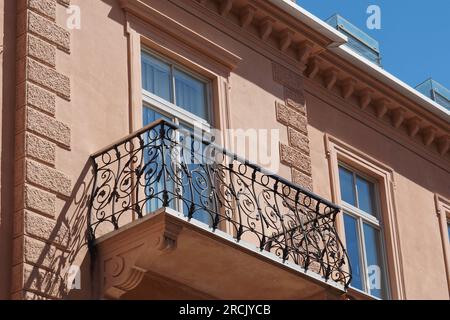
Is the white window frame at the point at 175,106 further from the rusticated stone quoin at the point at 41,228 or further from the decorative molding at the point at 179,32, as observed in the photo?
the rusticated stone quoin at the point at 41,228

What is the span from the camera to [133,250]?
11.8 m

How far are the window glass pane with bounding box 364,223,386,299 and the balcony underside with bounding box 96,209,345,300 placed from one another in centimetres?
305

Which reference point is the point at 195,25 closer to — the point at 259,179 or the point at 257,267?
Result: the point at 259,179

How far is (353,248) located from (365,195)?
1056 millimetres

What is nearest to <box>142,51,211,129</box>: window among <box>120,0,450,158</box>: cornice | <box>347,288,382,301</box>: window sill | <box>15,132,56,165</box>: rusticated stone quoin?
<box>120,0,450,158</box>: cornice

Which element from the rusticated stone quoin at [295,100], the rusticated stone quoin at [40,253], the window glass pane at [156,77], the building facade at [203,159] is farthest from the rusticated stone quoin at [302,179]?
the rusticated stone quoin at [40,253]

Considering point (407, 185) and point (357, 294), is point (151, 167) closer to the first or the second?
point (357, 294)

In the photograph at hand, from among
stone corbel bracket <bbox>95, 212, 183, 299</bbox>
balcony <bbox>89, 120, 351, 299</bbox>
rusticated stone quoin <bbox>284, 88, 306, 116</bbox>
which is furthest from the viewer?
rusticated stone quoin <bbox>284, 88, 306, 116</bbox>

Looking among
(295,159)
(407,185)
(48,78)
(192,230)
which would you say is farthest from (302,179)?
(48,78)

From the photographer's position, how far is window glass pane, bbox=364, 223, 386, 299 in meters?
16.2

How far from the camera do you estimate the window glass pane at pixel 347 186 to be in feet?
54.1

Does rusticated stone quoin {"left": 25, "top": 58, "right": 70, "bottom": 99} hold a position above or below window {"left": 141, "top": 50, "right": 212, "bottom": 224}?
below

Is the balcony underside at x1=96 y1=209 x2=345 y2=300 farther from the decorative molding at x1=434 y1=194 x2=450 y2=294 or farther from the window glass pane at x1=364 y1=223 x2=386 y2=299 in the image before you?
the decorative molding at x1=434 y1=194 x2=450 y2=294

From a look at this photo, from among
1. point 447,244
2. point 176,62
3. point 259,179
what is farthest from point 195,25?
point 447,244
